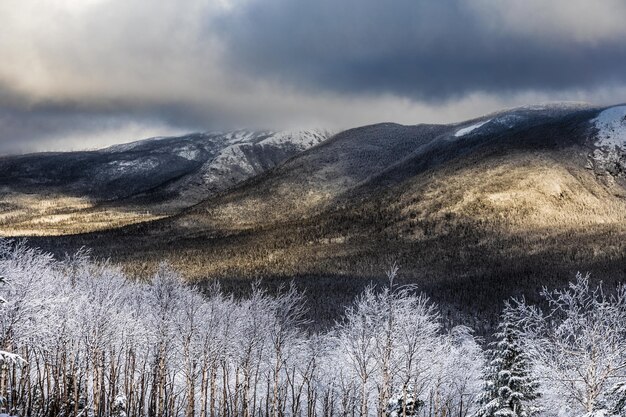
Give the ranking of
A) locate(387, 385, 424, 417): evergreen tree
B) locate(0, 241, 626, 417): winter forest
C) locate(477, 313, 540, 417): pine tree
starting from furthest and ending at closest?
locate(387, 385, 424, 417): evergreen tree
locate(477, 313, 540, 417): pine tree
locate(0, 241, 626, 417): winter forest

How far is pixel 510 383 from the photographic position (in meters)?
39.3

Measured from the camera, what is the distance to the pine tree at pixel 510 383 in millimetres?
38688

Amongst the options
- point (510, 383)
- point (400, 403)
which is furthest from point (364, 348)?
point (400, 403)

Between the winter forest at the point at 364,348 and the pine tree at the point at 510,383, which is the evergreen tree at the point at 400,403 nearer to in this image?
the winter forest at the point at 364,348

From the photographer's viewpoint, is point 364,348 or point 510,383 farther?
point 364,348

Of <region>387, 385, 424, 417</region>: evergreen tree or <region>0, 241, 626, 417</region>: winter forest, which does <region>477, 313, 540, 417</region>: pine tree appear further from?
<region>387, 385, 424, 417</region>: evergreen tree

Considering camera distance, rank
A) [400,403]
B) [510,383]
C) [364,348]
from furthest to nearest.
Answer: [400,403]
[364,348]
[510,383]

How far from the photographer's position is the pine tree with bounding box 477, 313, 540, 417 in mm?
38688

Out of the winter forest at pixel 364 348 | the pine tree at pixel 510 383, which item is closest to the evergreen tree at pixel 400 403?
the winter forest at pixel 364 348

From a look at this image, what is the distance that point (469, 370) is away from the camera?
2360 inches

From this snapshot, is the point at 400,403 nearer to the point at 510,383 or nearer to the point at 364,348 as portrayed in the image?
the point at 364,348

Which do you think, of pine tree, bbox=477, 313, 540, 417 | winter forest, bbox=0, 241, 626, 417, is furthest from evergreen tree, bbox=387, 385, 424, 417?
pine tree, bbox=477, 313, 540, 417

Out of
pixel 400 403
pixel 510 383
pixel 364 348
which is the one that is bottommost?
pixel 400 403

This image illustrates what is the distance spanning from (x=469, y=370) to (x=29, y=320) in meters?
43.0
